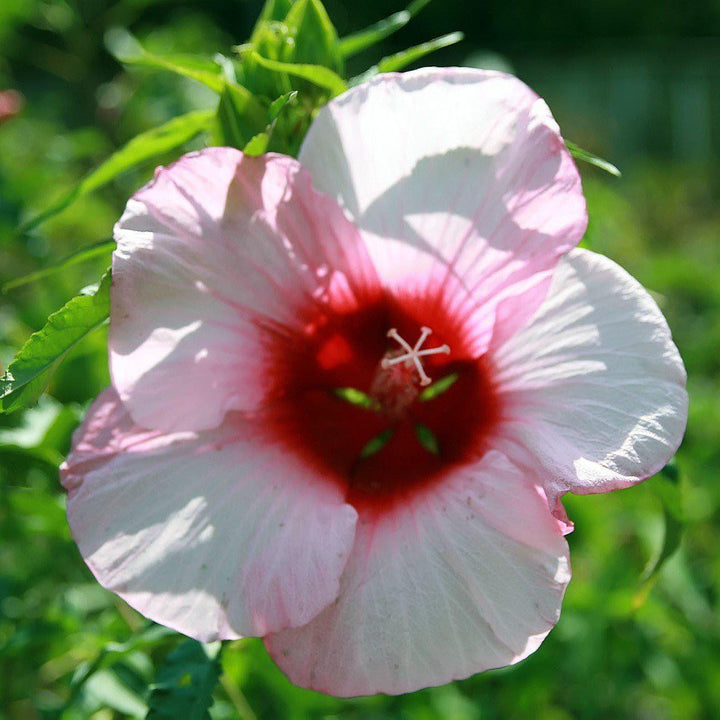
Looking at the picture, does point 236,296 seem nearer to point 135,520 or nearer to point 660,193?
point 135,520

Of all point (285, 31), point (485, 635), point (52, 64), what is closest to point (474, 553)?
point (485, 635)

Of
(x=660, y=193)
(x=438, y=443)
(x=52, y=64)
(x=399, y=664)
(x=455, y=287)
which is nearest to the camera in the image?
(x=399, y=664)

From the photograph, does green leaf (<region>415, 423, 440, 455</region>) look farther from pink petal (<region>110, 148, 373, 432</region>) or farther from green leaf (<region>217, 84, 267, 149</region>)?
green leaf (<region>217, 84, 267, 149</region>)

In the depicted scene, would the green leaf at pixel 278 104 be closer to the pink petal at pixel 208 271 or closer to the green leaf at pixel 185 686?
the pink petal at pixel 208 271

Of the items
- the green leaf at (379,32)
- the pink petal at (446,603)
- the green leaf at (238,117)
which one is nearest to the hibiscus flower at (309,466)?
the pink petal at (446,603)

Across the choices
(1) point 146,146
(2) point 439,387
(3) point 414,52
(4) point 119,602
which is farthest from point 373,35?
(4) point 119,602

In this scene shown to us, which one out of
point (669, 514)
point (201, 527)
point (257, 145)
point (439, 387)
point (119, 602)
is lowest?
point (119, 602)

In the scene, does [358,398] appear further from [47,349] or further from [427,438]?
[47,349]
